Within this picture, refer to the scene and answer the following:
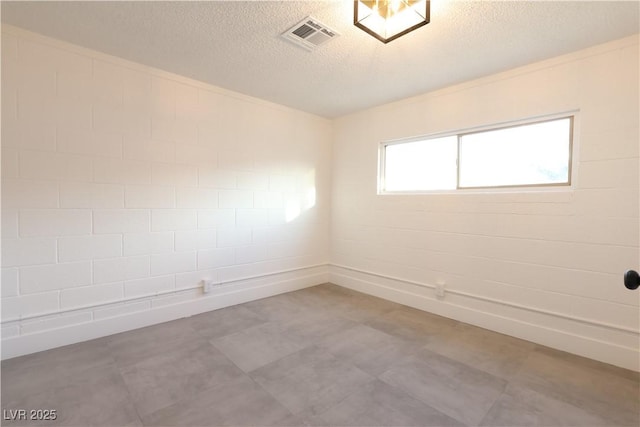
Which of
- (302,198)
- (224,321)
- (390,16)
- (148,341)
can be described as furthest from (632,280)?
(302,198)

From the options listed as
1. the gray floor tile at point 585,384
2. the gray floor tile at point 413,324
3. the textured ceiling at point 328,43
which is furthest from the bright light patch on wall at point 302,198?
the gray floor tile at point 585,384

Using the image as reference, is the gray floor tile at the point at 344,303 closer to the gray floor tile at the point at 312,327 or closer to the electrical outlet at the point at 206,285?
the gray floor tile at the point at 312,327

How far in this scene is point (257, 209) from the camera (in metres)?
3.86

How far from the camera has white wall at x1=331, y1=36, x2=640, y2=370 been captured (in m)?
2.35

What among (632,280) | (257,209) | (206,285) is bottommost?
(206,285)

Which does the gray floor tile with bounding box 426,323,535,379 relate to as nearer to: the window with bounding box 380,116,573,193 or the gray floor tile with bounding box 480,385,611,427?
the gray floor tile with bounding box 480,385,611,427

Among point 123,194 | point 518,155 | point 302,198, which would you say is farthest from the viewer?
point 302,198

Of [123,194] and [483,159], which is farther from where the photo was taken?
[483,159]

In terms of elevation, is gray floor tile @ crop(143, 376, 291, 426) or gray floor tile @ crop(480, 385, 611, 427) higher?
gray floor tile @ crop(143, 376, 291, 426)

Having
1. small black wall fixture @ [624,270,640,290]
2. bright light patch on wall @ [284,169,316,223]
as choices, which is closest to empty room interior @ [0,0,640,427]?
small black wall fixture @ [624,270,640,290]

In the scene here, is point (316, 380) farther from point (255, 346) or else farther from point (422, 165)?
point (422, 165)

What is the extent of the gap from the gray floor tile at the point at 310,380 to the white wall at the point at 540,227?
5.45ft

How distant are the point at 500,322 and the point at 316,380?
2009 mm

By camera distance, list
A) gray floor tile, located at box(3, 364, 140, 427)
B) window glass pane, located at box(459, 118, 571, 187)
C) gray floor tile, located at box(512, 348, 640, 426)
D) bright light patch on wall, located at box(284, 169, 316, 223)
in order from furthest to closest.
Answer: bright light patch on wall, located at box(284, 169, 316, 223) → window glass pane, located at box(459, 118, 571, 187) → gray floor tile, located at box(512, 348, 640, 426) → gray floor tile, located at box(3, 364, 140, 427)
